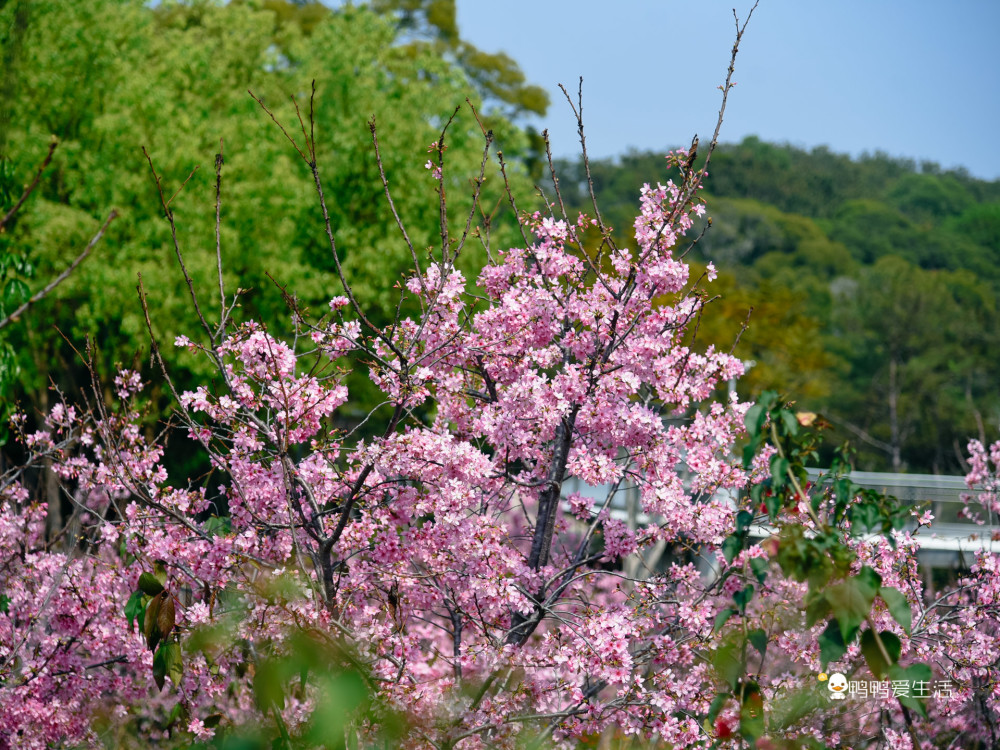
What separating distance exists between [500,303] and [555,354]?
48cm

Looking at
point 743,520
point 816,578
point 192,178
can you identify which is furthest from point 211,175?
point 816,578

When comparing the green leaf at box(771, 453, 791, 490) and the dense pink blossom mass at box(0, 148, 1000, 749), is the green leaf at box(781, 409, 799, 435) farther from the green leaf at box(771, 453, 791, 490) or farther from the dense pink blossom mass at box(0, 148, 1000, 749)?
the dense pink blossom mass at box(0, 148, 1000, 749)

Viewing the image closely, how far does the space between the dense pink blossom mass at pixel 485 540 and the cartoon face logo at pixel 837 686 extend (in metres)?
0.07

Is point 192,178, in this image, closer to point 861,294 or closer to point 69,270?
point 69,270

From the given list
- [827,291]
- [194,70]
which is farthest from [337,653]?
[827,291]

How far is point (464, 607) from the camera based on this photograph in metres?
4.35

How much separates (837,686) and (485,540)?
1550 millimetres

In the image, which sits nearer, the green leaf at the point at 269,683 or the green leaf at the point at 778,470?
the green leaf at the point at 269,683

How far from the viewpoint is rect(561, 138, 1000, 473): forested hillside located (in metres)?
24.5

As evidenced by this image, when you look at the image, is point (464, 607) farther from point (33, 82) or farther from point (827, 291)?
point (827, 291)

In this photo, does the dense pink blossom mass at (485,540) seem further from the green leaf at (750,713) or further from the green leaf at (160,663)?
the green leaf at (750,713)

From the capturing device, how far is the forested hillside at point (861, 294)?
2453cm

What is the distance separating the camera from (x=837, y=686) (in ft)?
12.3

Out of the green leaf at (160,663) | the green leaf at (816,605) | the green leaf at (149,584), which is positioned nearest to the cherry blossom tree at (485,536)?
the green leaf at (160,663)
